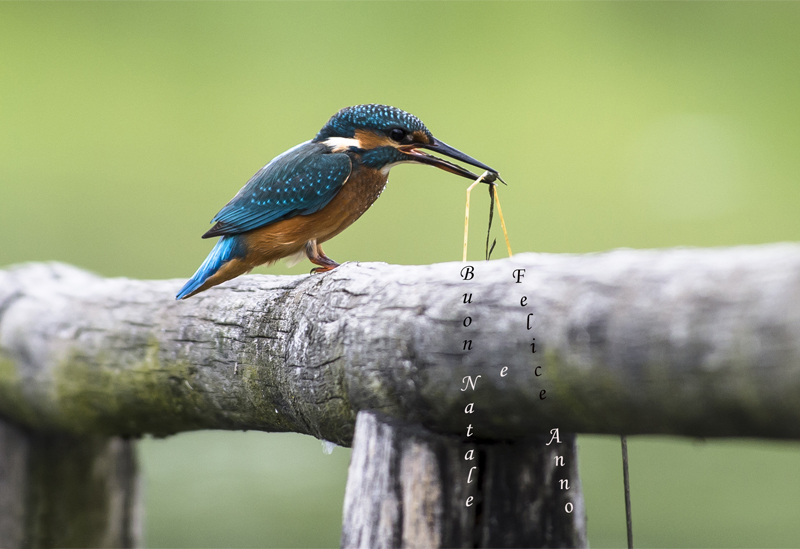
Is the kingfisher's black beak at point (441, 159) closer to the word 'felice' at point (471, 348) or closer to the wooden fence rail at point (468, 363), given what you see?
the wooden fence rail at point (468, 363)

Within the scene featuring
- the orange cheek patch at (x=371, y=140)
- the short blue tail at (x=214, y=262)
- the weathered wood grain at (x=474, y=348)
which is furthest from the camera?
the orange cheek patch at (x=371, y=140)

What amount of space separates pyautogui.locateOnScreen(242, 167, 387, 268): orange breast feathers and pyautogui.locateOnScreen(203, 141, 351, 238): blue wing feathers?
19 mm

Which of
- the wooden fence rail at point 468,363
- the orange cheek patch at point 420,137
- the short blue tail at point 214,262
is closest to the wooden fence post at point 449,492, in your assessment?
the wooden fence rail at point 468,363

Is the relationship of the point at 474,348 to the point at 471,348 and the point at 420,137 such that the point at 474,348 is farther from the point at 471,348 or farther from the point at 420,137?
the point at 420,137

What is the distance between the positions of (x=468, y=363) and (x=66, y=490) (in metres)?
1.62

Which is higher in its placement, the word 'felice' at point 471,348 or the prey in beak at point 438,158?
the prey in beak at point 438,158

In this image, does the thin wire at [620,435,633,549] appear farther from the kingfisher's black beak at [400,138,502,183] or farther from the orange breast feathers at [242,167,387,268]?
the orange breast feathers at [242,167,387,268]

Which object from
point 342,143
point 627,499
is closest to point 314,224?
point 342,143

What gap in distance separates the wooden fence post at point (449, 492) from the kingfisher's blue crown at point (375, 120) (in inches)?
31.8

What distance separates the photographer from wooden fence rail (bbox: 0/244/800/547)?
0.83 metres

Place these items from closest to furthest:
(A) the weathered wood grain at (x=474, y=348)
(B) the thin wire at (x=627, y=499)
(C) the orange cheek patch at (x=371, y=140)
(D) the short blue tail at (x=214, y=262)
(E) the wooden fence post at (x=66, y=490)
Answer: (A) the weathered wood grain at (x=474, y=348) < (B) the thin wire at (x=627, y=499) < (D) the short blue tail at (x=214, y=262) < (C) the orange cheek patch at (x=371, y=140) < (E) the wooden fence post at (x=66, y=490)

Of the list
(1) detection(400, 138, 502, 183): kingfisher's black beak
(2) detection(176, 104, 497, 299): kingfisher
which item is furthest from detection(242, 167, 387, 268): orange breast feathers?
(1) detection(400, 138, 502, 183): kingfisher's black beak

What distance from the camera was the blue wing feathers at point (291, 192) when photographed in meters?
1.84

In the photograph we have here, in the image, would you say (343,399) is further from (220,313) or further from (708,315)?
(708,315)
